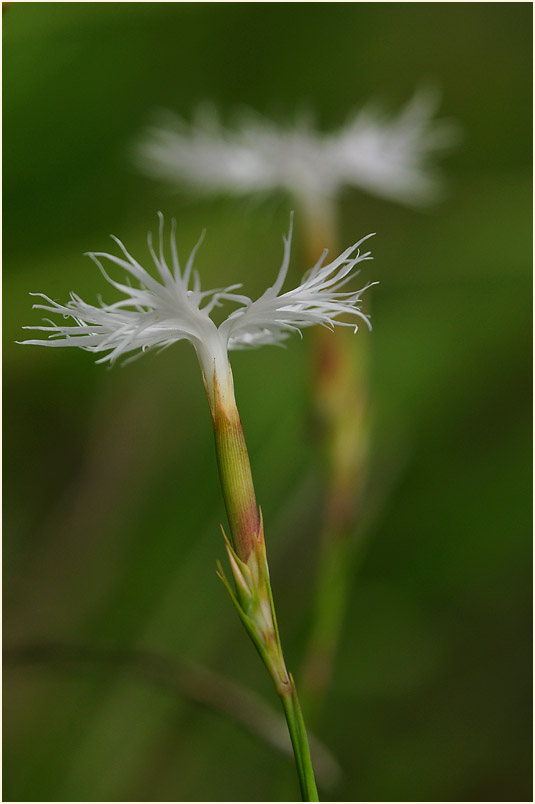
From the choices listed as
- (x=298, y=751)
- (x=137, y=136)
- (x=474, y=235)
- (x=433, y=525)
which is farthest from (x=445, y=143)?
(x=298, y=751)

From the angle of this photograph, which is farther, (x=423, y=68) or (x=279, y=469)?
(x=423, y=68)

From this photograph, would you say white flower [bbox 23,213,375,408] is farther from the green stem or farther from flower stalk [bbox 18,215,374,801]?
the green stem

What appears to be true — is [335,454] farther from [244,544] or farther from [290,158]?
[244,544]

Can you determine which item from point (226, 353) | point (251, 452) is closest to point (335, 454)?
point (251, 452)

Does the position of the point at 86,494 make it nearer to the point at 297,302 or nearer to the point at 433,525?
the point at 433,525

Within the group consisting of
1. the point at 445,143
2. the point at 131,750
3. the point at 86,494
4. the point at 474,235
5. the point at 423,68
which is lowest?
the point at 131,750

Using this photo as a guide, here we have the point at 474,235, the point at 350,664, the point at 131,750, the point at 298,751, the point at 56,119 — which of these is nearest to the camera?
the point at 298,751
